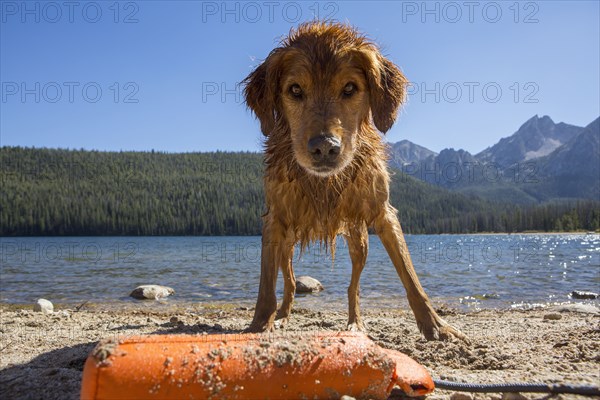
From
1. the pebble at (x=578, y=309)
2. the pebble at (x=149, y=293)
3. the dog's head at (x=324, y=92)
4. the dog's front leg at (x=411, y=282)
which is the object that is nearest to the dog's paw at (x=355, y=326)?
the dog's front leg at (x=411, y=282)

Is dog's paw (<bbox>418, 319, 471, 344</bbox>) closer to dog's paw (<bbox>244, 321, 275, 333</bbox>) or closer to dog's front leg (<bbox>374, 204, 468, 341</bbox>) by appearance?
dog's front leg (<bbox>374, 204, 468, 341</bbox>)

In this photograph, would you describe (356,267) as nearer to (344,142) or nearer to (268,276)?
(268,276)

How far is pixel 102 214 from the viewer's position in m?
113

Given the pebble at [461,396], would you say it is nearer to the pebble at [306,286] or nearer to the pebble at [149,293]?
the pebble at [306,286]

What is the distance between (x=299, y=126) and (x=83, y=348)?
3.01 meters

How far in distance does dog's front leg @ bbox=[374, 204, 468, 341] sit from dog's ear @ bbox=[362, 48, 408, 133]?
0.92 m

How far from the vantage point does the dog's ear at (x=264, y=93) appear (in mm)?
4546

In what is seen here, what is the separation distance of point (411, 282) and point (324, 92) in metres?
2.02

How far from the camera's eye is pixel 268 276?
461 centimetres

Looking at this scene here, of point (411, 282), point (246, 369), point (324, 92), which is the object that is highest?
point (324, 92)

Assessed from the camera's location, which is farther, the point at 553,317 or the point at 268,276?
the point at 553,317

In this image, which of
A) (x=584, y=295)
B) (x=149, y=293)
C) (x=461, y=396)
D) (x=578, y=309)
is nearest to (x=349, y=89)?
(x=461, y=396)

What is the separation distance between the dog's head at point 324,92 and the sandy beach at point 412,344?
6.28 ft

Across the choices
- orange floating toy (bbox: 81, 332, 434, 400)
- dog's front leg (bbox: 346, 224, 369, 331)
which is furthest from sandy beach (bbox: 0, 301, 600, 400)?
orange floating toy (bbox: 81, 332, 434, 400)
